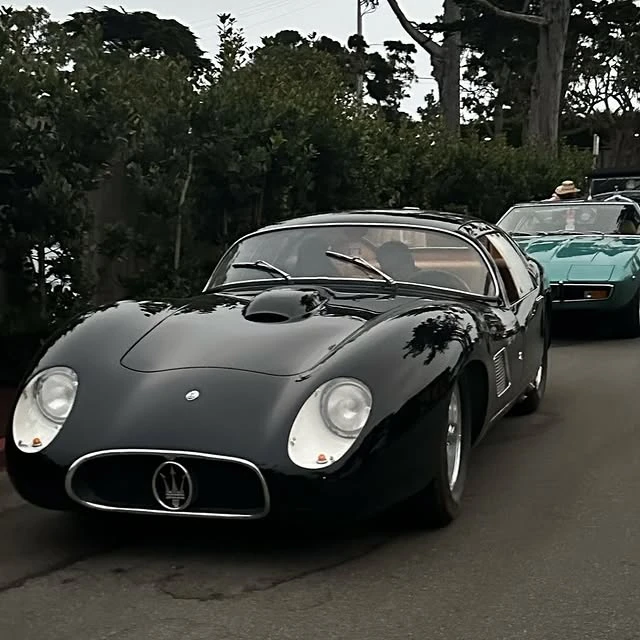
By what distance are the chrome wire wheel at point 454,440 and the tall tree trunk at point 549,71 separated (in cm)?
2121

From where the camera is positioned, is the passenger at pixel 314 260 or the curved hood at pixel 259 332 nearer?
the curved hood at pixel 259 332

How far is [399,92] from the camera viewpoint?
5097cm

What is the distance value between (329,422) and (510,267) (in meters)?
2.62

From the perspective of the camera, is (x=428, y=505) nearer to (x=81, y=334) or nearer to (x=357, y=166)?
(x=81, y=334)

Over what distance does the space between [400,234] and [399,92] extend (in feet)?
153

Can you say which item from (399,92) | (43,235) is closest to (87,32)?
(43,235)

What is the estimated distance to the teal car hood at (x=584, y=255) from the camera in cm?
971

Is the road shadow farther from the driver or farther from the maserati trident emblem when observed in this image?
the maserati trident emblem

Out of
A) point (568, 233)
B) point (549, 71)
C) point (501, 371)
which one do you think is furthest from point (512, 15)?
point (501, 371)

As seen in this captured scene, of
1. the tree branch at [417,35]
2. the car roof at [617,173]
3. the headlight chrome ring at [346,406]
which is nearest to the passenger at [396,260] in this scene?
the headlight chrome ring at [346,406]

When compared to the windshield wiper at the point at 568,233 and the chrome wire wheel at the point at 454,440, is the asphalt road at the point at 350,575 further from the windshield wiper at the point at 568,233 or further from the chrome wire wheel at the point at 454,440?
the windshield wiper at the point at 568,233

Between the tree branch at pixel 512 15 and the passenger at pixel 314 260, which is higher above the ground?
the tree branch at pixel 512 15

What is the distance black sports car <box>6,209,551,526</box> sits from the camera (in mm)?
3758

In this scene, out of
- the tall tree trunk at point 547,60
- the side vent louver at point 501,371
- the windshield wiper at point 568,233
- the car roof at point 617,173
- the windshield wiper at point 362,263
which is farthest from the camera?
the tall tree trunk at point 547,60
